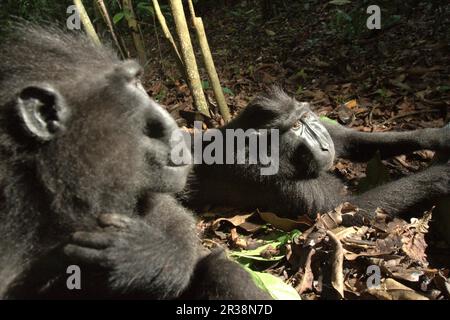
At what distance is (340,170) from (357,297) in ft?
8.19

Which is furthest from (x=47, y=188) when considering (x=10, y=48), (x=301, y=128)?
(x=301, y=128)

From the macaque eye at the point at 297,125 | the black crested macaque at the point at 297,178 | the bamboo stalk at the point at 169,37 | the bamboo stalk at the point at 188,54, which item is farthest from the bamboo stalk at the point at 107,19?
the macaque eye at the point at 297,125

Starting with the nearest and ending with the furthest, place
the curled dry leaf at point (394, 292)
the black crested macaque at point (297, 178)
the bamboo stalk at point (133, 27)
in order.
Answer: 1. the curled dry leaf at point (394, 292)
2. the black crested macaque at point (297, 178)
3. the bamboo stalk at point (133, 27)

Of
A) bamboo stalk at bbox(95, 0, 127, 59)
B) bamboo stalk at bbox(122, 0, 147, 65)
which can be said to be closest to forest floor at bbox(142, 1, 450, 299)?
bamboo stalk at bbox(122, 0, 147, 65)

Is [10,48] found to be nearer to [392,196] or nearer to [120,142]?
[120,142]

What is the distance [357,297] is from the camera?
3.36m

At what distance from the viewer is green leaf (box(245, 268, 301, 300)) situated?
3.37 metres

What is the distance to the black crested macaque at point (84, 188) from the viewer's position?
2982 mm

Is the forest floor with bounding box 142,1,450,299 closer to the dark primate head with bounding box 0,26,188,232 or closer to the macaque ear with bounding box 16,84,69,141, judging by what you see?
the dark primate head with bounding box 0,26,188,232

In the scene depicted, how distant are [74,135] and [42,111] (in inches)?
8.7

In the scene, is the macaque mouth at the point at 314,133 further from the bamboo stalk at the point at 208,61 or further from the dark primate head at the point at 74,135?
the dark primate head at the point at 74,135

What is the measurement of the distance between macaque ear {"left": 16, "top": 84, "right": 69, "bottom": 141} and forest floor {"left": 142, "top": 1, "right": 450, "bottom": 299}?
5.69 feet

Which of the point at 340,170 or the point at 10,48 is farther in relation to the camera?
the point at 340,170

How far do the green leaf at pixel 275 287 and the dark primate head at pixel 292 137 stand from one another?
1405 mm
